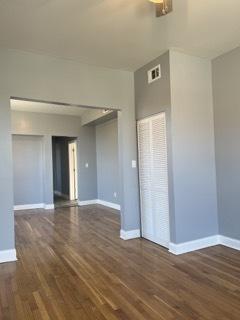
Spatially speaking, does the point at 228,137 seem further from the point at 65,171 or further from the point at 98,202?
the point at 65,171

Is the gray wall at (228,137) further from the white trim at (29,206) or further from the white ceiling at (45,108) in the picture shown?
the white trim at (29,206)

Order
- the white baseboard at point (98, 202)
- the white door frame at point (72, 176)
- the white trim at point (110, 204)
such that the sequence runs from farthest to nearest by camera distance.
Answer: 1. the white door frame at point (72, 176)
2. the white baseboard at point (98, 202)
3. the white trim at point (110, 204)

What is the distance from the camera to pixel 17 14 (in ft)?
8.98

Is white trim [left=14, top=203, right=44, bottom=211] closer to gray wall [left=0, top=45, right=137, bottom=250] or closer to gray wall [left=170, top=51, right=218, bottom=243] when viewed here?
gray wall [left=0, top=45, right=137, bottom=250]

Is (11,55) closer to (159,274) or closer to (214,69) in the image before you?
(214,69)

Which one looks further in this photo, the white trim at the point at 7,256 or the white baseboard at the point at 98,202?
the white baseboard at the point at 98,202

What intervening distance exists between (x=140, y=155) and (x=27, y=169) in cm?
456

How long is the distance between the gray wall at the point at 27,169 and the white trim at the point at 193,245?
5.25 metres

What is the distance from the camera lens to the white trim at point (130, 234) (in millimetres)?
4406

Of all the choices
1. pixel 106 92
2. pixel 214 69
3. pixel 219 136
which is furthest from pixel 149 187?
pixel 214 69

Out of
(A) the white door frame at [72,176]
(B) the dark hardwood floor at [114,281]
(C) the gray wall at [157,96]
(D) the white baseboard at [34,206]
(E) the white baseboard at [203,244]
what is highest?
(C) the gray wall at [157,96]

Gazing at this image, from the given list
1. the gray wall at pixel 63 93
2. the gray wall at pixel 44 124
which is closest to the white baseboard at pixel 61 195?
the gray wall at pixel 44 124

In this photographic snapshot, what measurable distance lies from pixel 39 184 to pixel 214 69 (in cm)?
587

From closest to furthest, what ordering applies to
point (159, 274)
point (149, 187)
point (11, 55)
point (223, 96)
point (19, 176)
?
point (159, 274), point (11, 55), point (223, 96), point (149, 187), point (19, 176)
